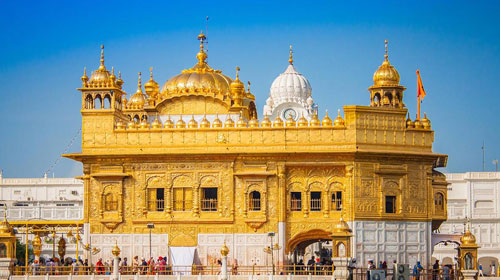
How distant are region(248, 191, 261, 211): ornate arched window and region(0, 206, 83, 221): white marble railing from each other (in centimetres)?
4231

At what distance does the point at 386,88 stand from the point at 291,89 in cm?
3093

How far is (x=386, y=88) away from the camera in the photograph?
143ft

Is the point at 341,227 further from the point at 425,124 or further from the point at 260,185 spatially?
the point at 425,124

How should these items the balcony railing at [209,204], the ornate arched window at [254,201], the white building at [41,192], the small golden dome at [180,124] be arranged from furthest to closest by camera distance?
the white building at [41,192]
the small golden dome at [180,124]
the balcony railing at [209,204]
the ornate arched window at [254,201]

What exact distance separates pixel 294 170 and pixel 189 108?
703 cm

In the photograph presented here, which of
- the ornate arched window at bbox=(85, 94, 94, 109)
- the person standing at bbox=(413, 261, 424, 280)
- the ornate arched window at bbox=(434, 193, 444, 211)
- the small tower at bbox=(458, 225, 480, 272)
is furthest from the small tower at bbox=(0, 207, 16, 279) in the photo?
the small tower at bbox=(458, 225, 480, 272)

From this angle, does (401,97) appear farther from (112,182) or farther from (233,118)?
(112,182)

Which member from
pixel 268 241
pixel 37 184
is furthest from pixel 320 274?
pixel 37 184

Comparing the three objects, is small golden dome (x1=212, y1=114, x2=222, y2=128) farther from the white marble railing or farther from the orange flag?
the white marble railing

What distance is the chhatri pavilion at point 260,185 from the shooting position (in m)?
39.4

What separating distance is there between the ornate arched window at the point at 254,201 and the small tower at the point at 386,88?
7.51 metres

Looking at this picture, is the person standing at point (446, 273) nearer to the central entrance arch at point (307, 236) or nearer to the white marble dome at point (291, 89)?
the central entrance arch at point (307, 236)

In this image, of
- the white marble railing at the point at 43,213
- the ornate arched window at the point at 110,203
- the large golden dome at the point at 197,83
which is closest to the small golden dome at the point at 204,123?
the large golden dome at the point at 197,83

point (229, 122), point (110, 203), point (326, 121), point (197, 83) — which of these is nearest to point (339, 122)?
point (326, 121)
